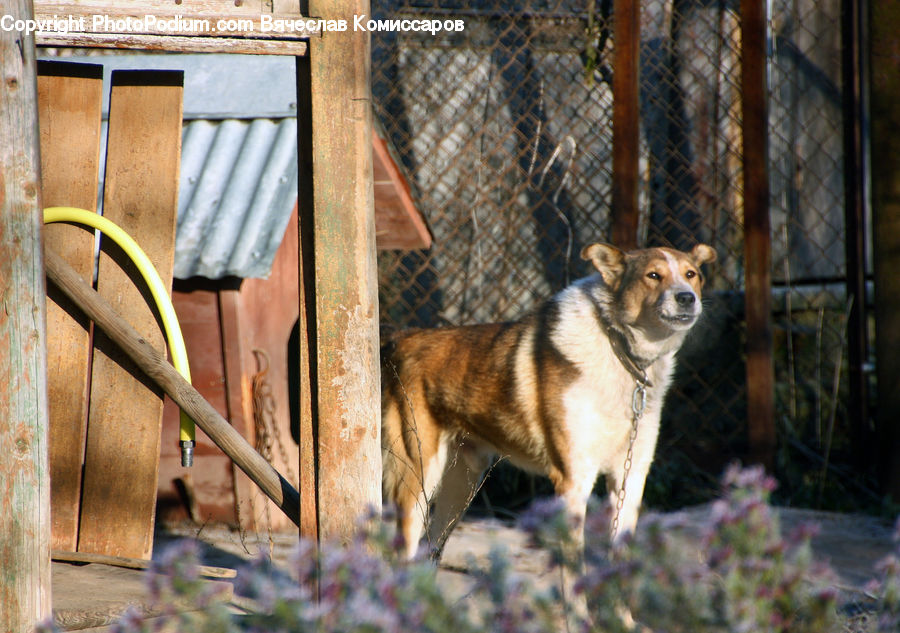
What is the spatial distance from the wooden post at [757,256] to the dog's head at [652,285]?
1.36 meters

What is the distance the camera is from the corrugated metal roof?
462 centimetres

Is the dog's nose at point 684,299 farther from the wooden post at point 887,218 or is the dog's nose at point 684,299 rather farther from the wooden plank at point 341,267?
the wooden post at point 887,218

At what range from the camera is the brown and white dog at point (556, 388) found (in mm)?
4195

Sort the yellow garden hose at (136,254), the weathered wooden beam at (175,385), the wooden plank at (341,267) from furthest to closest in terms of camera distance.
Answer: the yellow garden hose at (136,254), the weathered wooden beam at (175,385), the wooden plank at (341,267)

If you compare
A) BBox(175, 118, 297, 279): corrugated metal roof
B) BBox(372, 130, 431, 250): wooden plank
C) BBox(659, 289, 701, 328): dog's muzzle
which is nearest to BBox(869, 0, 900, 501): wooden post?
BBox(659, 289, 701, 328): dog's muzzle

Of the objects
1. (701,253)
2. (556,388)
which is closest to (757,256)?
(701,253)

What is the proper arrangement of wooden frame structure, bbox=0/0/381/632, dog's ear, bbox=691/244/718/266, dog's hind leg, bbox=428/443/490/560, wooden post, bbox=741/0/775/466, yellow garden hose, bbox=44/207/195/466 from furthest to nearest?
wooden post, bbox=741/0/775/466
dog's hind leg, bbox=428/443/490/560
dog's ear, bbox=691/244/718/266
yellow garden hose, bbox=44/207/195/466
wooden frame structure, bbox=0/0/381/632

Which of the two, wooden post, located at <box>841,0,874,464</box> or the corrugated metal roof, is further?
wooden post, located at <box>841,0,874,464</box>

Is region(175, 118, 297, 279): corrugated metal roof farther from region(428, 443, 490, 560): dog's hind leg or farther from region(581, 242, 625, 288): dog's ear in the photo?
region(581, 242, 625, 288): dog's ear

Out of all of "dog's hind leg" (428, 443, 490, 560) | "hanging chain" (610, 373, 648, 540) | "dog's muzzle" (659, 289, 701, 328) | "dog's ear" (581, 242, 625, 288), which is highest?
"dog's ear" (581, 242, 625, 288)

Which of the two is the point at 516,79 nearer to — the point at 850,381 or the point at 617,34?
the point at 617,34

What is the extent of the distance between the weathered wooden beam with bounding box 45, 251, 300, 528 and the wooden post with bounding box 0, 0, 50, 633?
0.57 metres

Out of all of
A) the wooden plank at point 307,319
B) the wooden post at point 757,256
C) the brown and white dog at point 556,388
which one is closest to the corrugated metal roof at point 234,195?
the brown and white dog at point 556,388

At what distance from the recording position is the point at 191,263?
464cm
